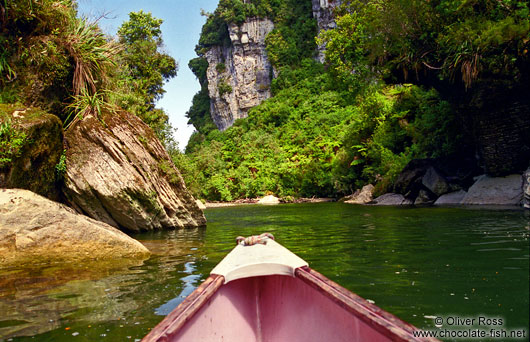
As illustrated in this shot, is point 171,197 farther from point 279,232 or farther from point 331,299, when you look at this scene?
point 331,299

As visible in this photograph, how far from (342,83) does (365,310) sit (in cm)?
2211

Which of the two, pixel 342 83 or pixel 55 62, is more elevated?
pixel 342 83

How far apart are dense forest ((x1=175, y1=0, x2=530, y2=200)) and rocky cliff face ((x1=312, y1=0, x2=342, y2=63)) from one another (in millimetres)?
1652

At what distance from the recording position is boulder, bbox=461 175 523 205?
448 inches

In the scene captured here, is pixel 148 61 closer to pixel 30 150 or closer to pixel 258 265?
pixel 30 150

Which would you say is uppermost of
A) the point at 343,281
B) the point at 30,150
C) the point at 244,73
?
the point at 244,73

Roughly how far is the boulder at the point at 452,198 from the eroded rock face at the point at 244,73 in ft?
146

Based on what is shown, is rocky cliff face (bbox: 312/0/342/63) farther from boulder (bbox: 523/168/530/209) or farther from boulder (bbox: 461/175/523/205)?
boulder (bbox: 523/168/530/209)

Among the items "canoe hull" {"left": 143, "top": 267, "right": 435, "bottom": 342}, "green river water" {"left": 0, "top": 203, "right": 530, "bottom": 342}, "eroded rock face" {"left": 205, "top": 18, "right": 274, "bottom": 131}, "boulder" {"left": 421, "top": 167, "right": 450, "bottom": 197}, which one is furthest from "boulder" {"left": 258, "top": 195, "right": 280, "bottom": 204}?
"eroded rock face" {"left": 205, "top": 18, "right": 274, "bottom": 131}

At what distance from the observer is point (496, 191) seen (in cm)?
1210

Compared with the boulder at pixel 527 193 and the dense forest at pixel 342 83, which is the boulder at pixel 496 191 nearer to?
the dense forest at pixel 342 83

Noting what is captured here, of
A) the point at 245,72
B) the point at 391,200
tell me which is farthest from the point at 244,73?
the point at 391,200

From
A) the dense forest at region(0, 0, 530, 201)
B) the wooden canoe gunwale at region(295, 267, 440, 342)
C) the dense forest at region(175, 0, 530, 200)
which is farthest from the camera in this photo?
the dense forest at region(175, 0, 530, 200)

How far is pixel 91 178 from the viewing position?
30.2 feet
